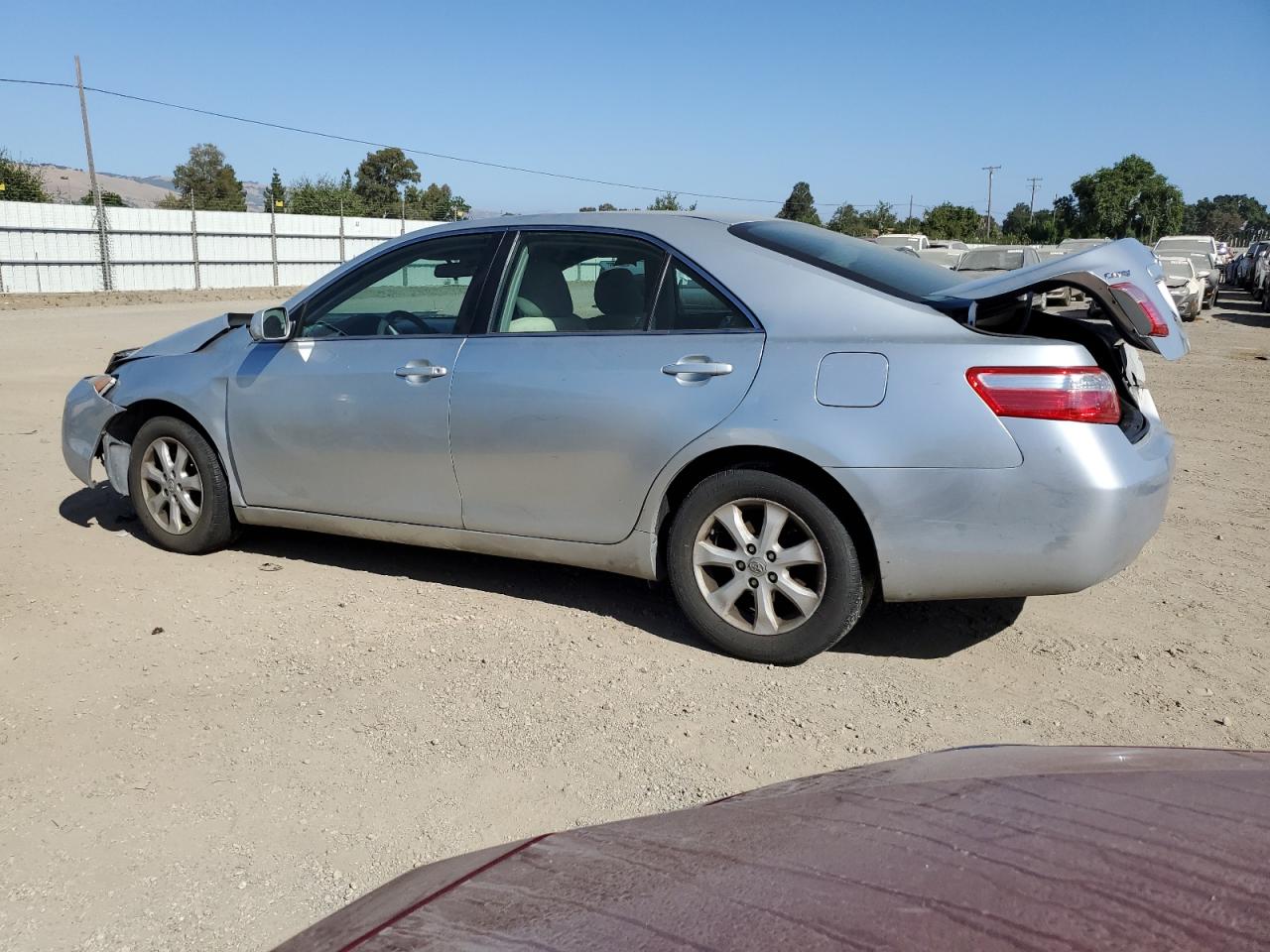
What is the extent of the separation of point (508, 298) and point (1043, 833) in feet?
11.6

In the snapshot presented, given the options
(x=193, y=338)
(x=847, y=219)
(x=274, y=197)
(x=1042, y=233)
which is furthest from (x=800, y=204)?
(x=193, y=338)

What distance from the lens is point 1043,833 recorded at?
1.43m

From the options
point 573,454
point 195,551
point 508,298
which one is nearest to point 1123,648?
point 573,454

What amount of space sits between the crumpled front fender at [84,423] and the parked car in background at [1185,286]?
20692mm

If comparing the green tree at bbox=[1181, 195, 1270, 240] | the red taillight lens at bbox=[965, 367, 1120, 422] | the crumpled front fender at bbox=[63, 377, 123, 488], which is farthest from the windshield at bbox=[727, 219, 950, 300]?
the green tree at bbox=[1181, 195, 1270, 240]

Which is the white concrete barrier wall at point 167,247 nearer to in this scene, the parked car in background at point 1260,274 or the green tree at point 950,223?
the parked car in background at point 1260,274

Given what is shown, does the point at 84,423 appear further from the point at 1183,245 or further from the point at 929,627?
the point at 1183,245

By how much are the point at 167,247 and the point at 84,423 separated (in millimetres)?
28416

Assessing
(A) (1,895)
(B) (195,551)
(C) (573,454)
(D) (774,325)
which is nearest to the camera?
(A) (1,895)

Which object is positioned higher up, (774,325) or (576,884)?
(774,325)

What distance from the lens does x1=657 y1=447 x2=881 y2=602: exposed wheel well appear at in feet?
12.7

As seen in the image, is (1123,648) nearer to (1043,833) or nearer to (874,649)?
(874,649)

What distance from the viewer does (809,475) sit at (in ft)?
12.8

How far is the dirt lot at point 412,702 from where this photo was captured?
112 inches
